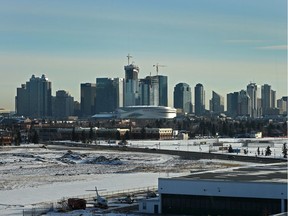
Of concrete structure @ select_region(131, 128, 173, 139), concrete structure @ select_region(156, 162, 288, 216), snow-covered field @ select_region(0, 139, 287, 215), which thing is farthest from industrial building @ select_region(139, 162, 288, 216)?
concrete structure @ select_region(131, 128, 173, 139)

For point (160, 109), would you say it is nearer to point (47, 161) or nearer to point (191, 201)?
point (47, 161)

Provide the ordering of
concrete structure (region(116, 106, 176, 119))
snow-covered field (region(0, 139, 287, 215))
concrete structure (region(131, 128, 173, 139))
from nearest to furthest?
1. snow-covered field (region(0, 139, 287, 215))
2. concrete structure (region(131, 128, 173, 139))
3. concrete structure (region(116, 106, 176, 119))

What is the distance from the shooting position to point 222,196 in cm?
2138

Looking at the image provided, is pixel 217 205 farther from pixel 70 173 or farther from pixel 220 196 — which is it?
pixel 70 173

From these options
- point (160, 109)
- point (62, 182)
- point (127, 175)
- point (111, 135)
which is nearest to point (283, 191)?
point (62, 182)

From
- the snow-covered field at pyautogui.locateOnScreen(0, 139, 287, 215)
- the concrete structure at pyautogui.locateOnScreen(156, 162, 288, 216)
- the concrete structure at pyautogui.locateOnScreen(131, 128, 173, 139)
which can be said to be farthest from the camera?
the concrete structure at pyautogui.locateOnScreen(131, 128, 173, 139)

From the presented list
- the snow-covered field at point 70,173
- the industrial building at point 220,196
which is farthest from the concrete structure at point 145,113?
the industrial building at point 220,196

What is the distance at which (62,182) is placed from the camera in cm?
3191

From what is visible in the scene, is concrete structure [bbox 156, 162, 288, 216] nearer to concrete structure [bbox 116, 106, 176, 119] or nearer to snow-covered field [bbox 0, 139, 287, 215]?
snow-covered field [bbox 0, 139, 287, 215]

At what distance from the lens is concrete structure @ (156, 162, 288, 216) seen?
816 inches

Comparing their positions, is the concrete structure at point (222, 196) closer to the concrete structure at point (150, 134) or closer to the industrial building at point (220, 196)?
the industrial building at point (220, 196)

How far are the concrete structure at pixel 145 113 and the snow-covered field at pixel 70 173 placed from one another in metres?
118

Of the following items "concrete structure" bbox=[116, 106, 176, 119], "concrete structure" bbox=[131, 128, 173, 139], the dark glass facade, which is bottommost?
the dark glass facade

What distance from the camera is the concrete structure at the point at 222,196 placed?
20.7 m
